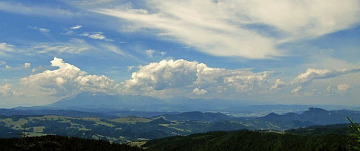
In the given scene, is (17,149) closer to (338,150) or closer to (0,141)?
(0,141)

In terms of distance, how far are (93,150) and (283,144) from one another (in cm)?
15516

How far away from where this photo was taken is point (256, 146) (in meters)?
181

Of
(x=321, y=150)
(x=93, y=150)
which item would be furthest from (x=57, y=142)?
(x=321, y=150)

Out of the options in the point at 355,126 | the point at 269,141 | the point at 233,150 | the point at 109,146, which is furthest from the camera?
the point at 233,150

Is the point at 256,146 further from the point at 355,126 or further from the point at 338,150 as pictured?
the point at 355,126

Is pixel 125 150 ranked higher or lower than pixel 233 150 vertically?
higher

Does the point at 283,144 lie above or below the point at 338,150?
below

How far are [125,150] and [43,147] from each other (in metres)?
9.22

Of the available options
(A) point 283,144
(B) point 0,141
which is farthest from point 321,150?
(A) point 283,144

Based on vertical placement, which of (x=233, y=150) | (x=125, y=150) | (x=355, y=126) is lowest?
(x=233, y=150)

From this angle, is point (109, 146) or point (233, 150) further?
point (233, 150)

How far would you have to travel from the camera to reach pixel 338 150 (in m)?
25.6

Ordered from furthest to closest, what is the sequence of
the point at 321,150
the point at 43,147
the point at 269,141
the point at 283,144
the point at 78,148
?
the point at 269,141
the point at 283,144
the point at 78,148
the point at 43,147
the point at 321,150

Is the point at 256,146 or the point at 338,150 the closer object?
the point at 338,150
